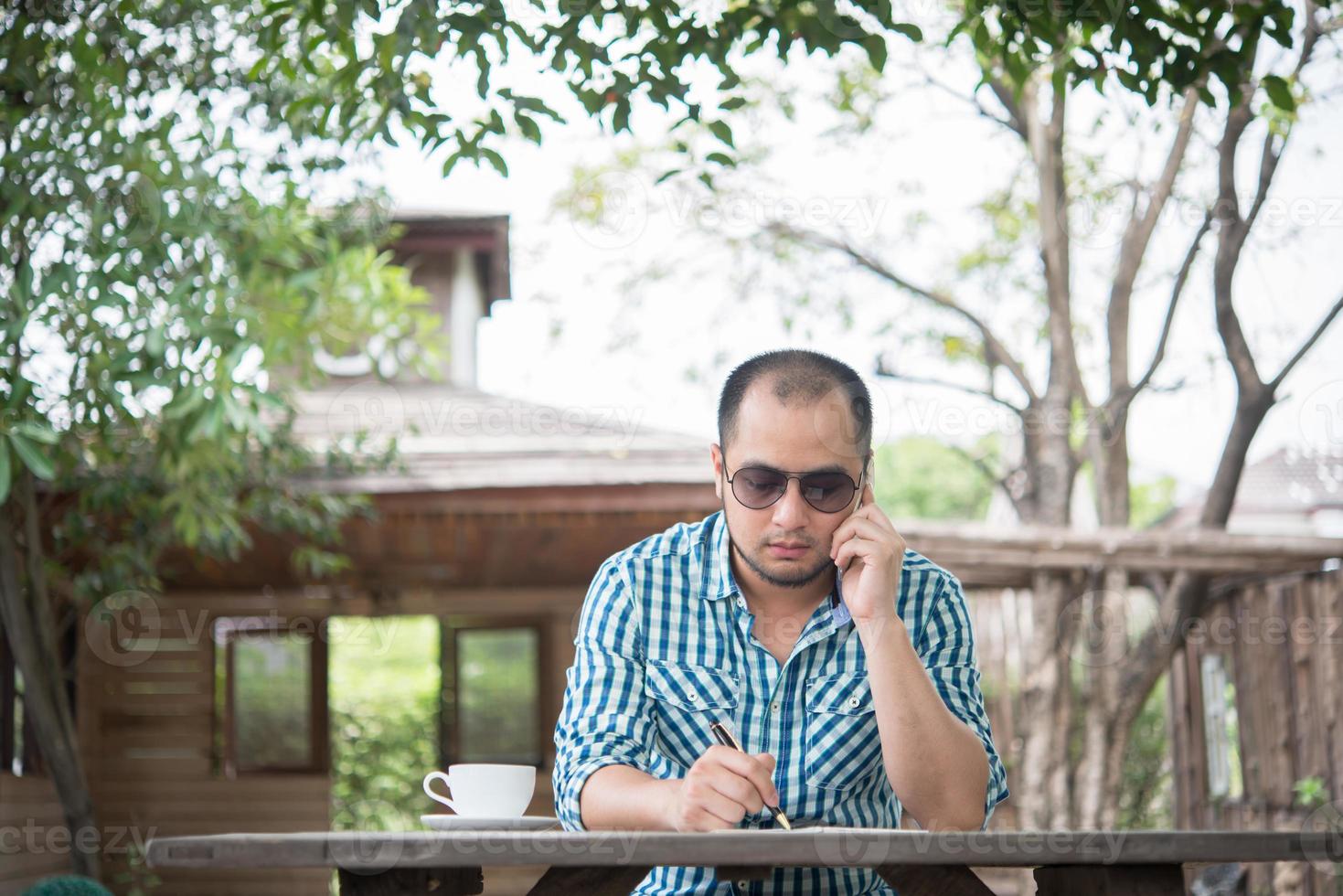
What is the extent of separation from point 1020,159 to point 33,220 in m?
10.0

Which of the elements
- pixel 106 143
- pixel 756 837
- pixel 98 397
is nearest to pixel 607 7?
pixel 106 143

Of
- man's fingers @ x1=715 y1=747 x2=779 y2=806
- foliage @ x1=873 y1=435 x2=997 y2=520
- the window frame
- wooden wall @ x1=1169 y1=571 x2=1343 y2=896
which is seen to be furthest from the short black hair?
foliage @ x1=873 y1=435 x2=997 y2=520

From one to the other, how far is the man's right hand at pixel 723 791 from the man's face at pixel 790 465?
554 mm

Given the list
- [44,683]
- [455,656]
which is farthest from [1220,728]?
[44,683]

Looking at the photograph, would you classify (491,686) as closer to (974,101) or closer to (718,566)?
(974,101)

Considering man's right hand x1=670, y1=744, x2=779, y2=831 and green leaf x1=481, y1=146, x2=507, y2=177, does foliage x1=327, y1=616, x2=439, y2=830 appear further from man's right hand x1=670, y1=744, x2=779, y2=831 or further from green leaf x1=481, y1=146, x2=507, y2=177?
man's right hand x1=670, y1=744, x2=779, y2=831

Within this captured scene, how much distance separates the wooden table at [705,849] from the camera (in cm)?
166

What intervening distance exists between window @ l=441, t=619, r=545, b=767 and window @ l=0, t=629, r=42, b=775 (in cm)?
372

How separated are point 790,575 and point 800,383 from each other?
35cm

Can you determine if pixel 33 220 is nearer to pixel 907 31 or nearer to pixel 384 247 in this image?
pixel 907 31

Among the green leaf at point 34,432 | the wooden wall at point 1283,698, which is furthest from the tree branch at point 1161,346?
the green leaf at point 34,432

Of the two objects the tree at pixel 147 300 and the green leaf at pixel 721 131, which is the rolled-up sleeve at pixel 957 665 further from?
the tree at pixel 147 300

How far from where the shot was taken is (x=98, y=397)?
5.34m

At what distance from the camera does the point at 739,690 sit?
2.45 meters
